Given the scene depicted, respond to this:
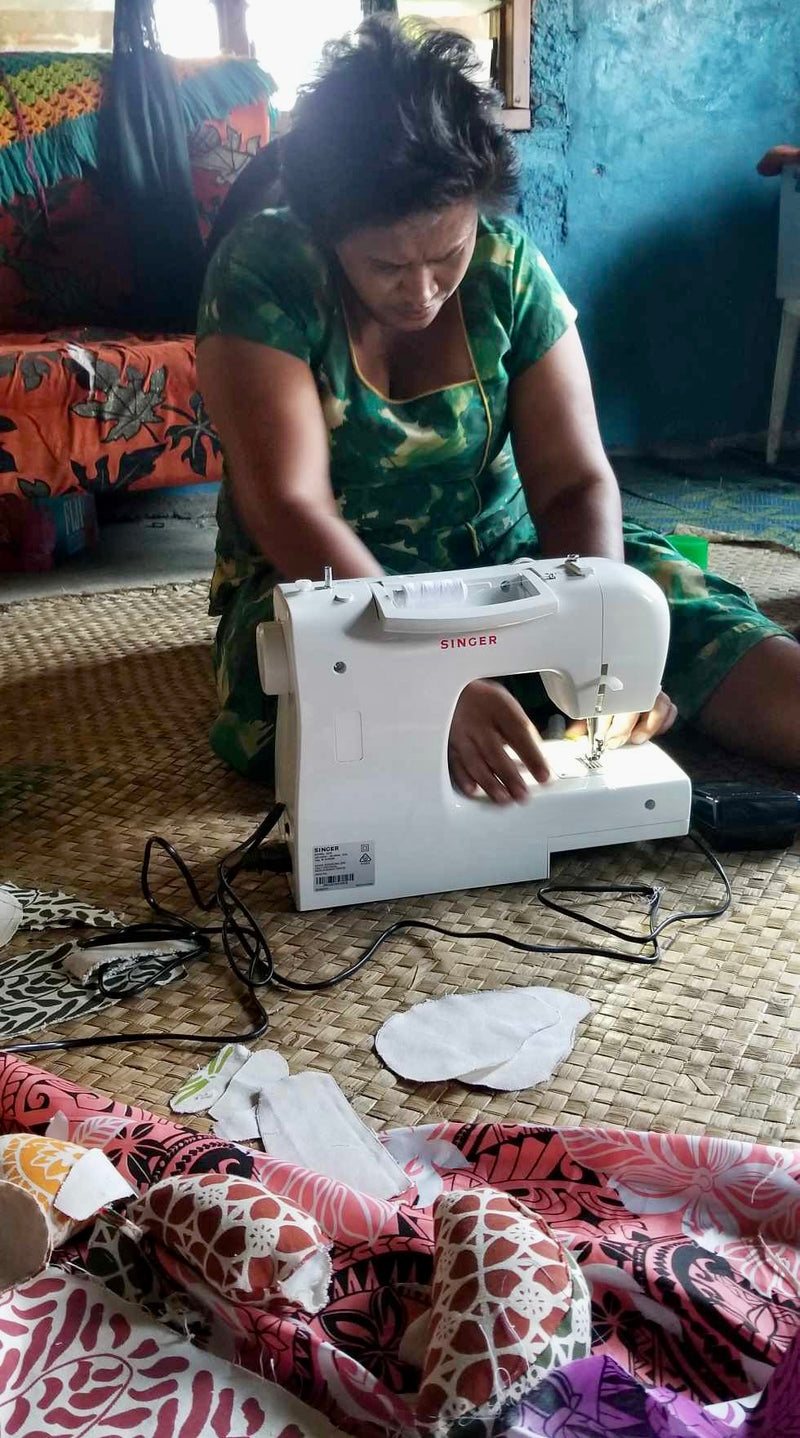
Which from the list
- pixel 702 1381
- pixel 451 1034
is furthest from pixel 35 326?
pixel 702 1381

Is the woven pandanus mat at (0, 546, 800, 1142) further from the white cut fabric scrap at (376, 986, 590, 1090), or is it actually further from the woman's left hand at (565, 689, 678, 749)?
the woman's left hand at (565, 689, 678, 749)

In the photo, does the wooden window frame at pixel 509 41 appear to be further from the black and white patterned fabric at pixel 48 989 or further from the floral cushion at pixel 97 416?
the black and white patterned fabric at pixel 48 989

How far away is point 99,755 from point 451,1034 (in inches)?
31.8

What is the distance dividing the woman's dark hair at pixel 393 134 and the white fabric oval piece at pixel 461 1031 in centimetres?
81

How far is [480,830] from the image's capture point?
1.28m

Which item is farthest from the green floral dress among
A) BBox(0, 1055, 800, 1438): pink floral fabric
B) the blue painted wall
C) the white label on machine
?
the blue painted wall

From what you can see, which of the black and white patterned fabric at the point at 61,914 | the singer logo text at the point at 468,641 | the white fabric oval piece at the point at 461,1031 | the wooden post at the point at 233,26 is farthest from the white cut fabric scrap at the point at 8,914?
the wooden post at the point at 233,26

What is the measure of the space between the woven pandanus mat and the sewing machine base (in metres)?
0.03

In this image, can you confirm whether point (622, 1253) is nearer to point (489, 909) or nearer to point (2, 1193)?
point (2, 1193)

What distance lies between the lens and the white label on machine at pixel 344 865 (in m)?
1.25

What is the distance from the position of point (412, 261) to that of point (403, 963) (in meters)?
0.74

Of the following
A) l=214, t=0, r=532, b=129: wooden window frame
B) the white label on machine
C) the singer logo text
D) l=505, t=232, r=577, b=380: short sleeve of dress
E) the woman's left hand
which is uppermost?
l=214, t=0, r=532, b=129: wooden window frame

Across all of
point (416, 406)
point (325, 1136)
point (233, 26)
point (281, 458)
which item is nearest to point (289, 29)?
point (233, 26)

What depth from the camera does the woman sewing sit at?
127 centimetres
